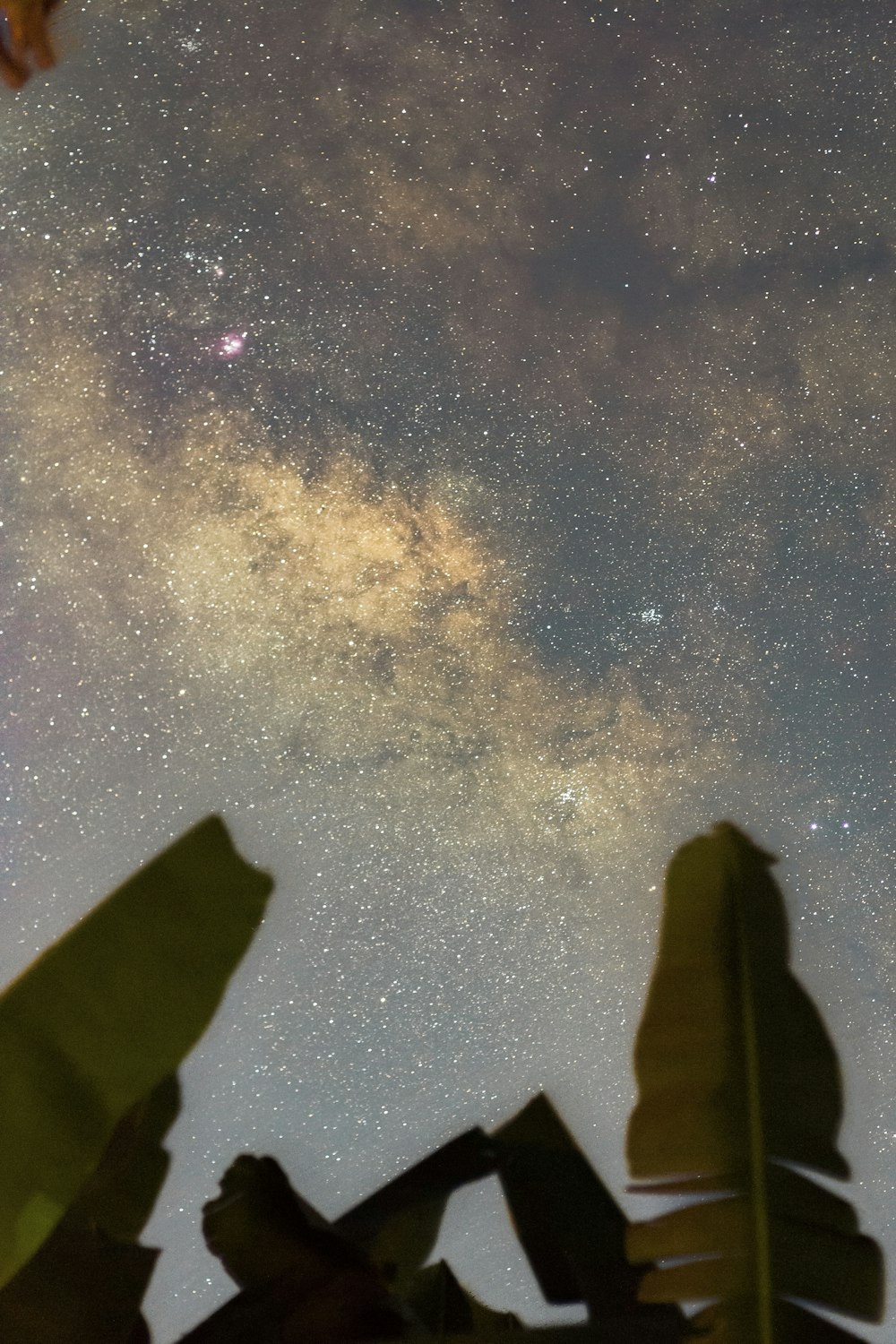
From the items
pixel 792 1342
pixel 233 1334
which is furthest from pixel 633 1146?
pixel 233 1334

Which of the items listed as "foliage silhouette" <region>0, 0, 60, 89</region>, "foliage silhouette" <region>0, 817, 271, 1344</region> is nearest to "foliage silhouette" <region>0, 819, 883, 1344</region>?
"foliage silhouette" <region>0, 817, 271, 1344</region>

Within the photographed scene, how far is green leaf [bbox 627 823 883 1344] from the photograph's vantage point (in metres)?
1.07

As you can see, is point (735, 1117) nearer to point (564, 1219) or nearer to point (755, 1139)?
point (755, 1139)

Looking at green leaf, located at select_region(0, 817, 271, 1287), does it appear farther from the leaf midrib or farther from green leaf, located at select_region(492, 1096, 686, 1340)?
the leaf midrib

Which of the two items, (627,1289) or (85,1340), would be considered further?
(627,1289)

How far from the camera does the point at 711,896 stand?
114cm

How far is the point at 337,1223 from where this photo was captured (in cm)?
120

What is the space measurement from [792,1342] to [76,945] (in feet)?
3.38

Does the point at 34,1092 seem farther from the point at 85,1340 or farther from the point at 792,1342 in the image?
the point at 792,1342

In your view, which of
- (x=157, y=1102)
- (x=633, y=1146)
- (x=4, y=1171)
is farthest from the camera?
(x=157, y=1102)

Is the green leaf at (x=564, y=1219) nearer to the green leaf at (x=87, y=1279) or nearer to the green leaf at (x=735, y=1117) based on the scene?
the green leaf at (x=735, y=1117)

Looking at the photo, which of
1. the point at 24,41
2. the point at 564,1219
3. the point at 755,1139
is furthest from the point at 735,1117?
the point at 24,41

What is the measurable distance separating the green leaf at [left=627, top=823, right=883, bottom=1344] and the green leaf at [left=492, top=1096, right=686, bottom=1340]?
0.13 m

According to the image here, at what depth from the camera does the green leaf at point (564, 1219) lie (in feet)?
3.86
